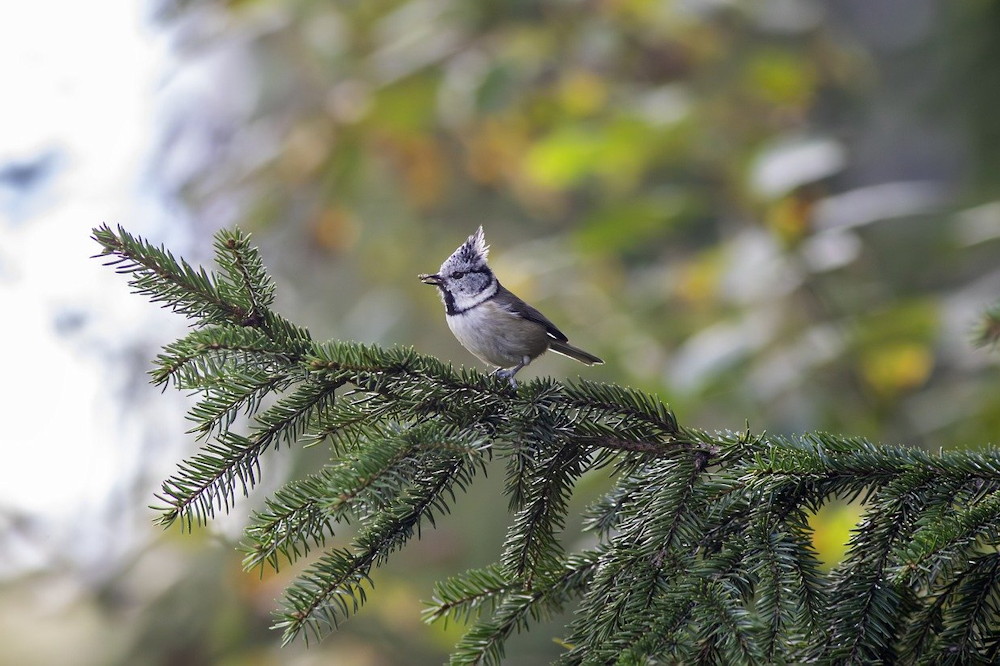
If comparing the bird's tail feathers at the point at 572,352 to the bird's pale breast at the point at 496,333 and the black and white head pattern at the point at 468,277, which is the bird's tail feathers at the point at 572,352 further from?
Answer: the black and white head pattern at the point at 468,277

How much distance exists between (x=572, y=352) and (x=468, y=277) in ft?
1.68

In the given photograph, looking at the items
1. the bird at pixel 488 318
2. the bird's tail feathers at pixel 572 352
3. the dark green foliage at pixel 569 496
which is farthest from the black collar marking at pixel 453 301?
the dark green foliage at pixel 569 496

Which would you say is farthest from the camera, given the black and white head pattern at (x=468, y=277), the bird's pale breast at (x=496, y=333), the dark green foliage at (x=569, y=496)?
the black and white head pattern at (x=468, y=277)

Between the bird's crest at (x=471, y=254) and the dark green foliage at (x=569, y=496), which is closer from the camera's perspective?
the dark green foliage at (x=569, y=496)

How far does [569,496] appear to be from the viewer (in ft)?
5.79

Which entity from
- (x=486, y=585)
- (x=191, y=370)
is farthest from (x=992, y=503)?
(x=191, y=370)

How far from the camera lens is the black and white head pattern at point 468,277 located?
10.8 ft

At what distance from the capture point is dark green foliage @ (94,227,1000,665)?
1458 mm

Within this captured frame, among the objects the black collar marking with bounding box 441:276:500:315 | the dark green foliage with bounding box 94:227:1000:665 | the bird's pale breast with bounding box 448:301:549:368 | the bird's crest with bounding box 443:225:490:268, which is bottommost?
the dark green foliage with bounding box 94:227:1000:665

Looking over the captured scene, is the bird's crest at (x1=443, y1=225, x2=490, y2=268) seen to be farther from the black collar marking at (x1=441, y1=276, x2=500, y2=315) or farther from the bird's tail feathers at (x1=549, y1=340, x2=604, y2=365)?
the bird's tail feathers at (x1=549, y1=340, x2=604, y2=365)

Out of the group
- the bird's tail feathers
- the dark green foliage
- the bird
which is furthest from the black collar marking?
the dark green foliage

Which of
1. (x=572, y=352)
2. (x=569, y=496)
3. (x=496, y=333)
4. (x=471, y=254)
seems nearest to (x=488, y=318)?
(x=496, y=333)

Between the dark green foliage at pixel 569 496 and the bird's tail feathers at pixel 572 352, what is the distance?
1547 mm

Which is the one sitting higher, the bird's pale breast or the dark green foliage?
the bird's pale breast
